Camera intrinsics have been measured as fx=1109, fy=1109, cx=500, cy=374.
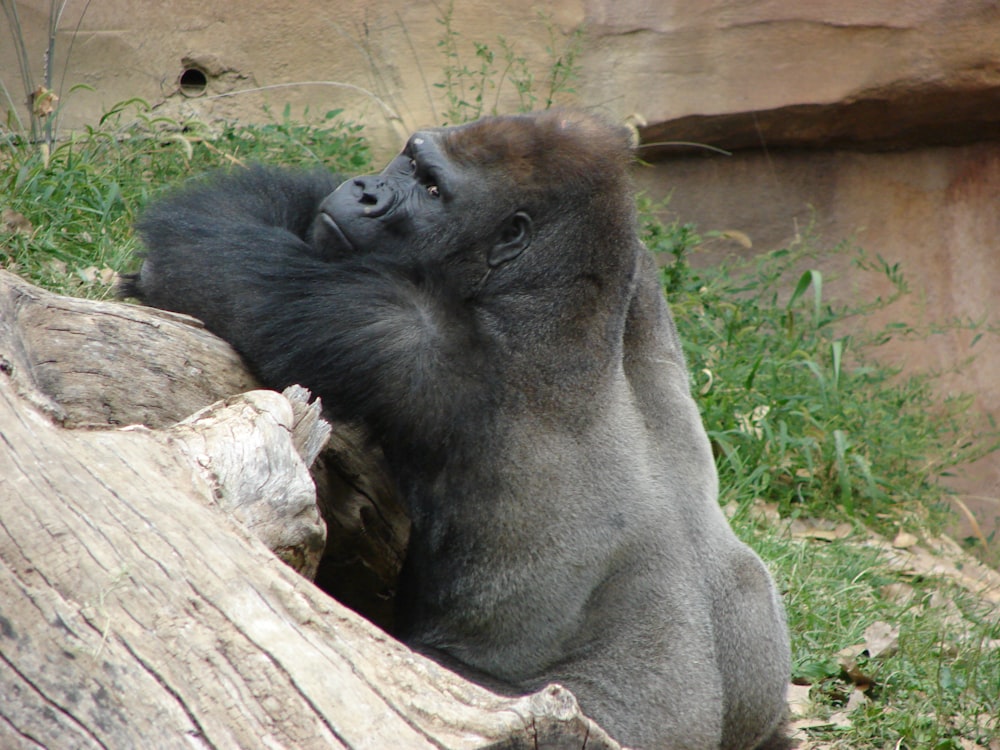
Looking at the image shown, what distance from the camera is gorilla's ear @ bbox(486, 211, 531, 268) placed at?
226cm

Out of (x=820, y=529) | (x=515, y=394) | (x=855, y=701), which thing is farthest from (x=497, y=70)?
(x=855, y=701)

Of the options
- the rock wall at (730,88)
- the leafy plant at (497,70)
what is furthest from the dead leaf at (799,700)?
the leafy plant at (497,70)

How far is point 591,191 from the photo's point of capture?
89.3 inches

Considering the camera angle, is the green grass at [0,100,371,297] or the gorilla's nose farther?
the green grass at [0,100,371,297]

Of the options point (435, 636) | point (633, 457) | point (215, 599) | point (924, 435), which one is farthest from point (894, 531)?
point (215, 599)

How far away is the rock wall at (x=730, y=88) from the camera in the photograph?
15.5ft

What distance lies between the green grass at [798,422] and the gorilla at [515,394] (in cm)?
70

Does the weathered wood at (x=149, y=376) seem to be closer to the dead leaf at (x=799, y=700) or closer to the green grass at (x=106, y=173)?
the green grass at (x=106, y=173)

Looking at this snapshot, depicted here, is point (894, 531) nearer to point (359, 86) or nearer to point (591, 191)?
point (591, 191)

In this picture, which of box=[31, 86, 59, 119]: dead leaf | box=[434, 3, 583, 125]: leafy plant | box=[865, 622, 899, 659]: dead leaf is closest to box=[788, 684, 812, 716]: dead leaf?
box=[865, 622, 899, 659]: dead leaf

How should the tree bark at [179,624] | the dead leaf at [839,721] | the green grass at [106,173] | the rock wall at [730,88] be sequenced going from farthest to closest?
the rock wall at [730,88] → the green grass at [106,173] → the dead leaf at [839,721] → the tree bark at [179,624]

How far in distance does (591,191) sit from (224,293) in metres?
0.77

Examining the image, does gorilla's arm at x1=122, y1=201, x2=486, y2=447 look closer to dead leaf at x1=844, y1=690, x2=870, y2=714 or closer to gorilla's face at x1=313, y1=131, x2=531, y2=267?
gorilla's face at x1=313, y1=131, x2=531, y2=267

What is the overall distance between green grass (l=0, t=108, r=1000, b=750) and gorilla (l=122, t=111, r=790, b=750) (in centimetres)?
70
